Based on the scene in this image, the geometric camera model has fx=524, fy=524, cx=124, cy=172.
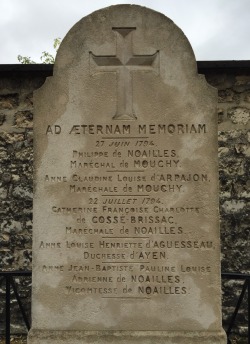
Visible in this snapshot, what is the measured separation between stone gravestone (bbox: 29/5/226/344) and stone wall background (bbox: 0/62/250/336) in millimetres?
2134

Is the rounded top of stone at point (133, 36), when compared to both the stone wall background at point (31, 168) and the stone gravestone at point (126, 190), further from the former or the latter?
the stone wall background at point (31, 168)

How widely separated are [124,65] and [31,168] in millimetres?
2473

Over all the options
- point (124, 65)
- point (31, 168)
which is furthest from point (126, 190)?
point (31, 168)

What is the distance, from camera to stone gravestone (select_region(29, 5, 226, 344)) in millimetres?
3469

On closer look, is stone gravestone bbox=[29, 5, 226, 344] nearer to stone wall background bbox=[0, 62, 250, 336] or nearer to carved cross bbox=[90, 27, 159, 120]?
carved cross bbox=[90, 27, 159, 120]

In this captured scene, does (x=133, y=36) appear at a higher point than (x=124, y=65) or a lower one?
higher

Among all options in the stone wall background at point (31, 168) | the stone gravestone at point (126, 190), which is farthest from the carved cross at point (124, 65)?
the stone wall background at point (31, 168)

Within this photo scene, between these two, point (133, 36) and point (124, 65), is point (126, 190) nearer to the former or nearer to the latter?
point (124, 65)

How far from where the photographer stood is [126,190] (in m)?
3.52

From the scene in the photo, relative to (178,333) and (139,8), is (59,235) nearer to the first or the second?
(178,333)

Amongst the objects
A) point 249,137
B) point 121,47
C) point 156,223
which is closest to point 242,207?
point 249,137

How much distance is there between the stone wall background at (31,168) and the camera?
5.53 metres

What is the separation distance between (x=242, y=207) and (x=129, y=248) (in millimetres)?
2404

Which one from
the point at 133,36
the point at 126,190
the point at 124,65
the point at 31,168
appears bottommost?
the point at 126,190
